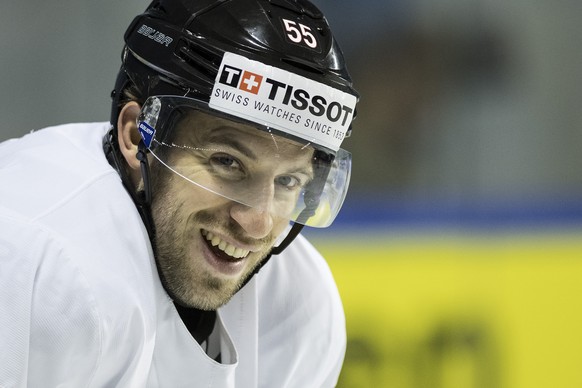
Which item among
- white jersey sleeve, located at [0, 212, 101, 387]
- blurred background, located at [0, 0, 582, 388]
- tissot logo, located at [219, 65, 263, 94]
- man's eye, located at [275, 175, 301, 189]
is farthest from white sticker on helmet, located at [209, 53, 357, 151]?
blurred background, located at [0, 0, 582, 388]

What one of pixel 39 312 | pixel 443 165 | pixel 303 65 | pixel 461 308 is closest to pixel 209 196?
pixel 303 65

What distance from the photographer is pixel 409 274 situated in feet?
11.4

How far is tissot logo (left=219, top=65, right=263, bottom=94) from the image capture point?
184 cm

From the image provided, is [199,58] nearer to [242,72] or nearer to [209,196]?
[242,72]

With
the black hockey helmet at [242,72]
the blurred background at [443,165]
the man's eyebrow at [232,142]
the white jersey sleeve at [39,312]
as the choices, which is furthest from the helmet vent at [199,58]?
the blurred background at [443,165]

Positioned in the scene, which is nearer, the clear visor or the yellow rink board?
the clear visor

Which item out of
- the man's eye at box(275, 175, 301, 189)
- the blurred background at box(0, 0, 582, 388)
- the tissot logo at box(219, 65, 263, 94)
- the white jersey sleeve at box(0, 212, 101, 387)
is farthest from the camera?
the blurred background at box(0, 0, 582, 388)

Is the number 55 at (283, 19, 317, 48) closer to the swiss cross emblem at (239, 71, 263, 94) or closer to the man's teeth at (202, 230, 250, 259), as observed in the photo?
the swiss cross emblem at (239, 71, 263, 94)

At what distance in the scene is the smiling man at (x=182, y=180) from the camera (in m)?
1.66

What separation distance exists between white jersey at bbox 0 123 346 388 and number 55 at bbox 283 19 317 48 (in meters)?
0.43

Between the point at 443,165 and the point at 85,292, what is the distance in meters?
2.23

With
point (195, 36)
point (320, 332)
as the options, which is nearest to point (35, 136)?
point (195, 36)

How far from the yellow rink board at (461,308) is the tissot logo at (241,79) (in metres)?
1.67

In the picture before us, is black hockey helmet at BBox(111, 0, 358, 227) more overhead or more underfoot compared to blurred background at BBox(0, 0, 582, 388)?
more overhead
